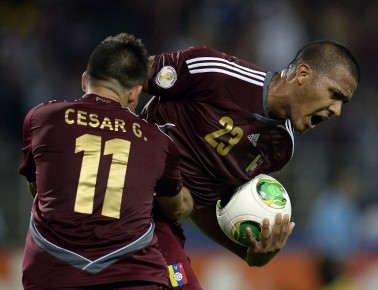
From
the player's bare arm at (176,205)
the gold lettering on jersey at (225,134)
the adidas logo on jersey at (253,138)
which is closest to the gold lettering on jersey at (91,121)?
the player's bare arm at (176,205)

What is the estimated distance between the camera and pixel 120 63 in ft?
12.6

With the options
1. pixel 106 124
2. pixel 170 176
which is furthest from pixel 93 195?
pixel 170 176

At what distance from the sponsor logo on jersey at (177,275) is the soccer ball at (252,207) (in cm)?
38

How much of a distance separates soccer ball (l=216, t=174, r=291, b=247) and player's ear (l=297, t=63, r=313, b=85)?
22.5 inches

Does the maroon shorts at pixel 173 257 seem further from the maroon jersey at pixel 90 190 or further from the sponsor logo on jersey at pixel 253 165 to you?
the maroon jersey at pixel 90 190

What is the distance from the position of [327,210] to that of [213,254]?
1.36 meters

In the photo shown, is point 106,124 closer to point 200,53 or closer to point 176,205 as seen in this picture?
point 176,205

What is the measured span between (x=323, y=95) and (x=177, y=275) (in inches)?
48.0

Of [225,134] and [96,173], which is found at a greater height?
[96,173]

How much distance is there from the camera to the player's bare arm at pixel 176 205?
4.04m

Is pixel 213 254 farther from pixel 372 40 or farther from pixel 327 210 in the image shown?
pixel 372 40

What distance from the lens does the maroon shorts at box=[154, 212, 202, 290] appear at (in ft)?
14.7

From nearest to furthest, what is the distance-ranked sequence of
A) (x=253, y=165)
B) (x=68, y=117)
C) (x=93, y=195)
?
(x=93, y=195)
(x=68, y=117)
(x=253, y=165)

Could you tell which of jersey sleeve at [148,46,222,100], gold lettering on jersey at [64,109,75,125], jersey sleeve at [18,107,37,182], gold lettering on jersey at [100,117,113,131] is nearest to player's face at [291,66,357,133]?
jersey sleeve at [148,46,222,100]
